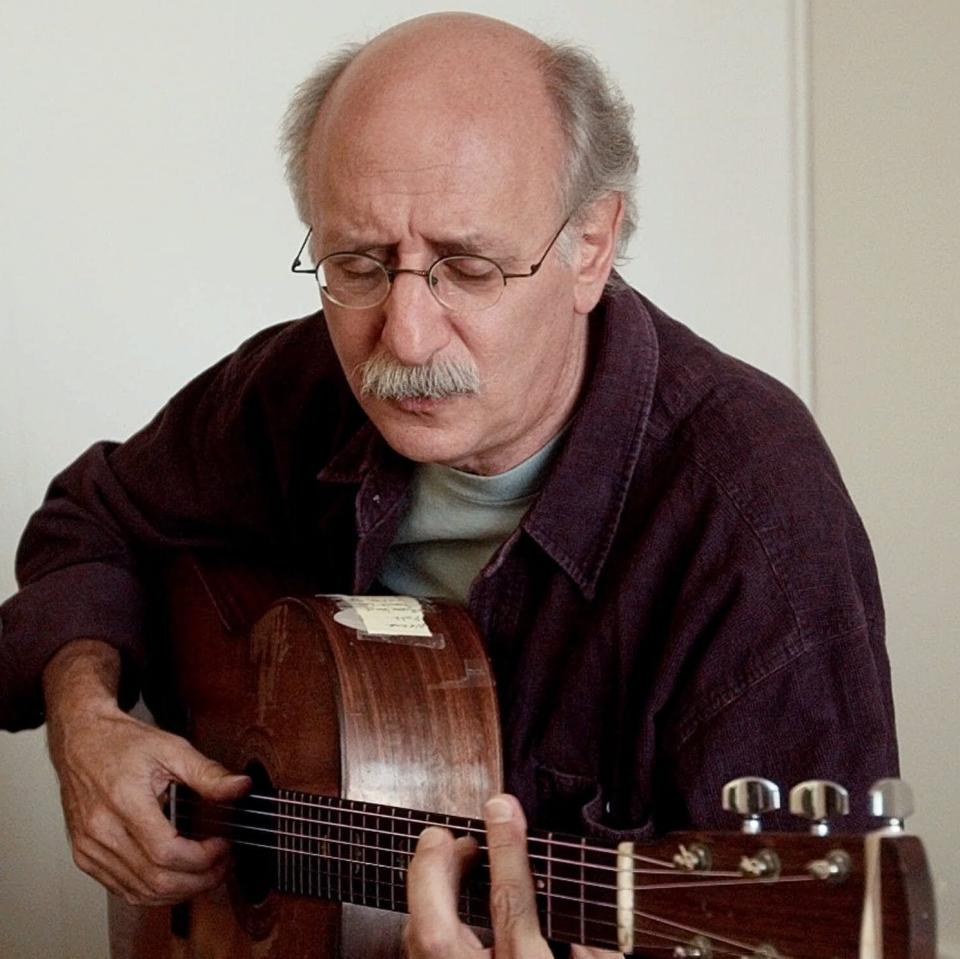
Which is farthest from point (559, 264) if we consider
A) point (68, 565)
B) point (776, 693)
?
point (68, 565)

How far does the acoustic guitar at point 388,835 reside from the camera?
0.97m

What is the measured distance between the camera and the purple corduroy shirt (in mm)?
1328

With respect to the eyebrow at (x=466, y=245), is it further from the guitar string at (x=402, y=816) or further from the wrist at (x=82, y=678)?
the wrist at (x=82, y=678)

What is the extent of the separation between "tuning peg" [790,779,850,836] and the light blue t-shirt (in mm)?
641

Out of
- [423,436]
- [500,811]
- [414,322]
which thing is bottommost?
[500,811]

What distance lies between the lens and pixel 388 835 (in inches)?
51.6

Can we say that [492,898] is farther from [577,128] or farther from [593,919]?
[577,128]

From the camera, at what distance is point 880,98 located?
273cm

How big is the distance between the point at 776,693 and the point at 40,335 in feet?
4.69

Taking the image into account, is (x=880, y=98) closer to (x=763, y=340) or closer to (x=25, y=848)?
(x=763, y=340)

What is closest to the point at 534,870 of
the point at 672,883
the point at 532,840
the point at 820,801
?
the point at 532,840

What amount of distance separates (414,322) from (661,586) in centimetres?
30

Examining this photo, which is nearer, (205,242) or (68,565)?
(68,565)

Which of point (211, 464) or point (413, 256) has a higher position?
point (413, 256)
